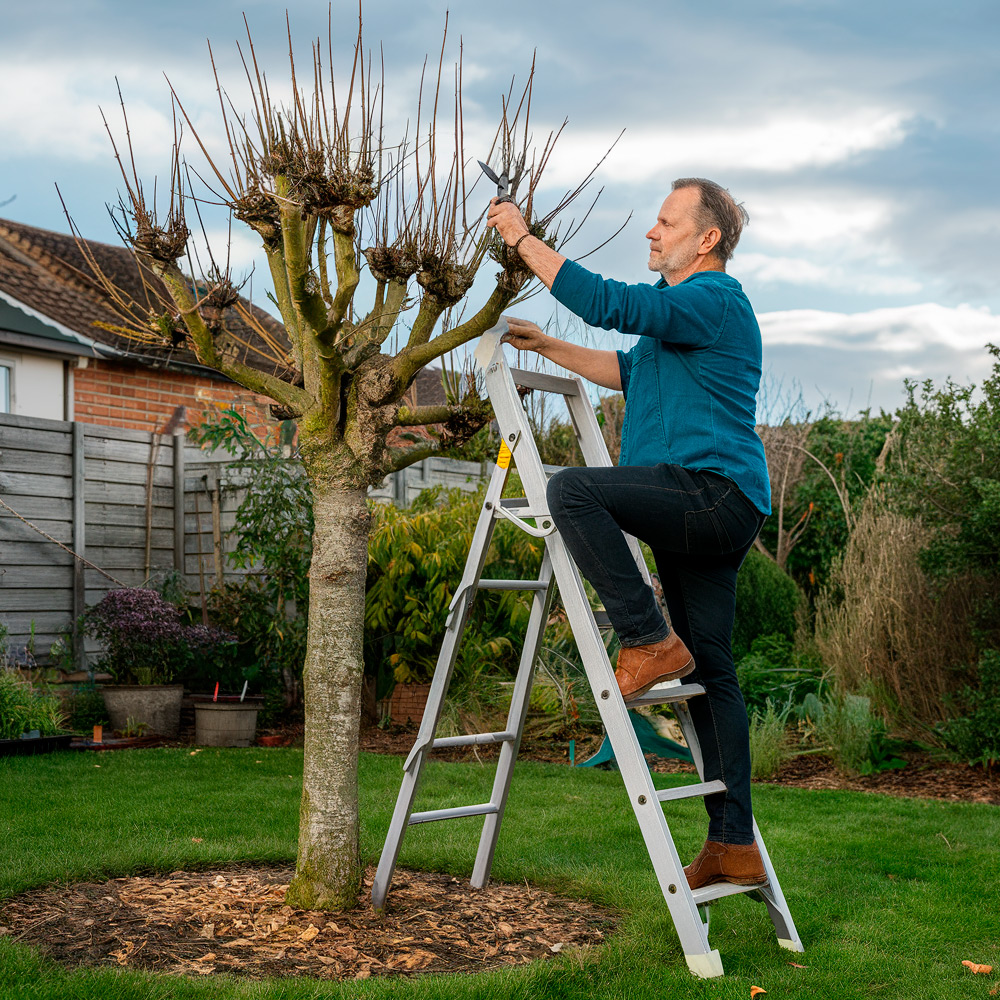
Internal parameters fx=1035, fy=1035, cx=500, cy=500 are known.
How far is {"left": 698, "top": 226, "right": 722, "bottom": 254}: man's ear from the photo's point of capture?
10.3 feet

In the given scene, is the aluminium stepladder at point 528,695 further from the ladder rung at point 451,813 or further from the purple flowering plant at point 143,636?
the purple flowering plant at point 143,636

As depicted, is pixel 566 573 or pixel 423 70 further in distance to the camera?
pixel 423 70

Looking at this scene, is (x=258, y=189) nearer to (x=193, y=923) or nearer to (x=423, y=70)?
(x=423, y=70)

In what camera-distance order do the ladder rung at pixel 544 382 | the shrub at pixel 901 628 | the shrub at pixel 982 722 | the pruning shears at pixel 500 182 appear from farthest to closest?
the shrub at pixel 901 628 < the shrub at pixel 982 722 < the ladder rung at pixel 544 382 < the pruning shears at pixel 500 182

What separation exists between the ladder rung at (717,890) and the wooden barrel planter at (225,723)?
4743 millimetres

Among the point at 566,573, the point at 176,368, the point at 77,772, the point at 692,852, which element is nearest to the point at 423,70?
the point at 566,573

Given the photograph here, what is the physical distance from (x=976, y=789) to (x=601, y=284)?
479 centimetres

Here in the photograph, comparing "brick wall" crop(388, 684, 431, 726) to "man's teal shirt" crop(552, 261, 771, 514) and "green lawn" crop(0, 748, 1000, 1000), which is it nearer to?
"green lawn" crop(0, 748, 1000, 1000)

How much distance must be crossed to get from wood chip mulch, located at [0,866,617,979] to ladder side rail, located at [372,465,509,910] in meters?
0.21

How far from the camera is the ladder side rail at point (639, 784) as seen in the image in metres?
2.83

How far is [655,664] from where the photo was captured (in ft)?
9.46

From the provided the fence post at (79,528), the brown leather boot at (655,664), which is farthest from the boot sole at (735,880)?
the fence post at (79,528)

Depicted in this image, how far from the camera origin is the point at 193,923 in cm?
324

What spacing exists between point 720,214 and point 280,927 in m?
2.57
